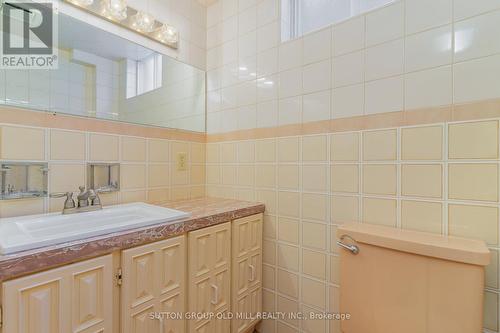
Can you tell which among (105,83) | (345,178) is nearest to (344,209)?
(345,178)

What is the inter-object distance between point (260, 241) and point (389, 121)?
99 cm

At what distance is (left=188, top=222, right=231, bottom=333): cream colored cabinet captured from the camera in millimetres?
1074

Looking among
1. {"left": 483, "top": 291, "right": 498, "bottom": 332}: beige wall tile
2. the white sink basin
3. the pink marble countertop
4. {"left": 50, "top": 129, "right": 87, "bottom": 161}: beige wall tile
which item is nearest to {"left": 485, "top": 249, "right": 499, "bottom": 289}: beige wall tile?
{"left": 483, "top": 291, "right": 498, "bottom": 332}: beige wall tile

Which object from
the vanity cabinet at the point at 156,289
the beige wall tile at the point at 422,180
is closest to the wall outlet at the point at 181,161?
the vanity cabinet at the point at 156,289

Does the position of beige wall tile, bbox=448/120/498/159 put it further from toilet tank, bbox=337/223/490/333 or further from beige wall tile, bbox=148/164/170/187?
beige wall tile, bbox=148/164/170/187

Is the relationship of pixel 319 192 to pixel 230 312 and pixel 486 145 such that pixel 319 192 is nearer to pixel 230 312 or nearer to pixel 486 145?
pixel 486 145

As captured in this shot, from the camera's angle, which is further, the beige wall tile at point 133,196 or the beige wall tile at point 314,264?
the beige wall tile at point 133,196

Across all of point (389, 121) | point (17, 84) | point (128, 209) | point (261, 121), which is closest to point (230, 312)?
point (128, 209)

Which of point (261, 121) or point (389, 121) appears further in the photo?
point (261, 121)

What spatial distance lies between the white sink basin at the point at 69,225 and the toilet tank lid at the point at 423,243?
0.80 meters

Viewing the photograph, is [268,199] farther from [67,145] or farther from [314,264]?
[67,145]

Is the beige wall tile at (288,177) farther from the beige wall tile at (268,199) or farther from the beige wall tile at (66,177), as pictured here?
the beige wall tile at (66,177)

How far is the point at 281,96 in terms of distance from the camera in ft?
4.77

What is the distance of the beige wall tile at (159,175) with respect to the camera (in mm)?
1516
